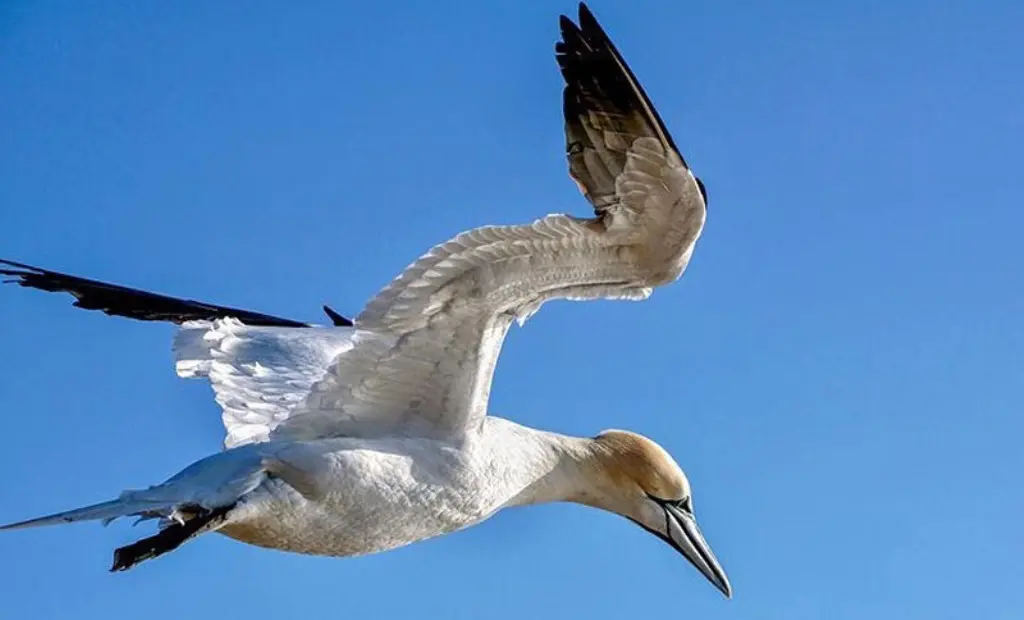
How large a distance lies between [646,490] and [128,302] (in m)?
3.68

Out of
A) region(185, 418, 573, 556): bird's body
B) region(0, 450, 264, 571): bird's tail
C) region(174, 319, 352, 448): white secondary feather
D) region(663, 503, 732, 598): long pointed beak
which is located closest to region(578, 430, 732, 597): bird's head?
region(663, 503, 732, 598): long pointed beak

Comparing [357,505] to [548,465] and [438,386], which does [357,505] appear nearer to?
[438,386]

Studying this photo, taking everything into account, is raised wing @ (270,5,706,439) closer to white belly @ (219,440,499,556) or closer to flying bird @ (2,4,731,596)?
flying bird @ (2,4,731,596)

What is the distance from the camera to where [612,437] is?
401 inches

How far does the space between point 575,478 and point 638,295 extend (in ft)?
5.95

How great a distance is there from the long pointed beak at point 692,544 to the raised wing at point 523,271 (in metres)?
1.82

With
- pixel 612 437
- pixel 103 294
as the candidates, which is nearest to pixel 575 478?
pixel 612 437

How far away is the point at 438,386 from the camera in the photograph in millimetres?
9086

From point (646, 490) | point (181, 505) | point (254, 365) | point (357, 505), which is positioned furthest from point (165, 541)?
point (646, 490)

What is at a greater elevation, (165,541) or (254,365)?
(254,365)

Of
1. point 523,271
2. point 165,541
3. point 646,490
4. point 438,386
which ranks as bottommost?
point 165,541

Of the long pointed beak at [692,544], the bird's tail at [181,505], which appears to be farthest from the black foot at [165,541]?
the long pointed beak at [692,544]

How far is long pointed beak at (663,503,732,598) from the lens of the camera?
10.4 metres

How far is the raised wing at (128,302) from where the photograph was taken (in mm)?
11078
